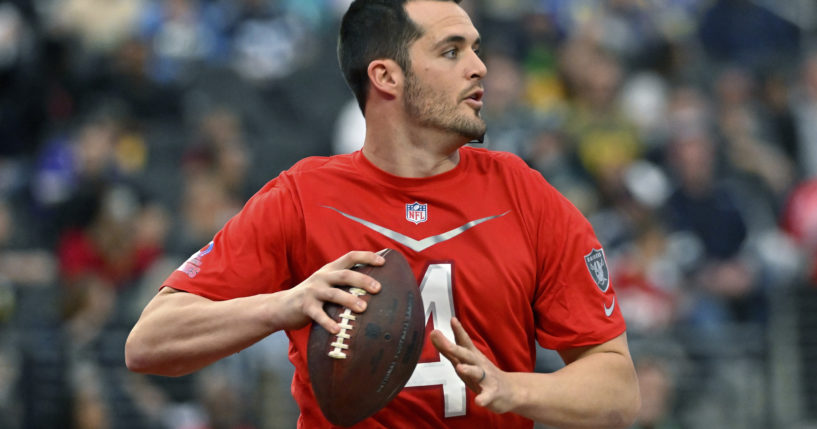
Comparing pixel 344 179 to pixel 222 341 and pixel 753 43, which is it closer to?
pixel 222 341

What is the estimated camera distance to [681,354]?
815 centimetres

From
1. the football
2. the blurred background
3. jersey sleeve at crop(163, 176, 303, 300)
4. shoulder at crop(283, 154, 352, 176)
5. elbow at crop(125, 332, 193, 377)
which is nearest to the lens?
the football

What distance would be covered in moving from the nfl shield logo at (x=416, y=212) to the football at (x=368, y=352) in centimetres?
43

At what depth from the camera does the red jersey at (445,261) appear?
11.2 ft

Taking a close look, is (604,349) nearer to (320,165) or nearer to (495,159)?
(495,159)

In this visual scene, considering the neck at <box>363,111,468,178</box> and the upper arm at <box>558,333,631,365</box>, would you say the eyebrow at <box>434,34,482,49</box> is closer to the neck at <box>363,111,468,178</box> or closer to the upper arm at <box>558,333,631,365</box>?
the neck at <box>363,111,468,178</box>

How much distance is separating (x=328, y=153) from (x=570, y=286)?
23.0 feet

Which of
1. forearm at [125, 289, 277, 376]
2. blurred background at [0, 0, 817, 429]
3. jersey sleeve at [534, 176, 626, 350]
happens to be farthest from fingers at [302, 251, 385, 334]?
blurred background at [0, 0, 817, 429]

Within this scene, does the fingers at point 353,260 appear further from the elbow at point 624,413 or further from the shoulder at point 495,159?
the elbow at point 624,413

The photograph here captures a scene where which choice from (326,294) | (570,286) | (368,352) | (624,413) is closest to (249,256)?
(326,294)

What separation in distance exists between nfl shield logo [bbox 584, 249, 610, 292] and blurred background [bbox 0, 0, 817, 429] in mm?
3651

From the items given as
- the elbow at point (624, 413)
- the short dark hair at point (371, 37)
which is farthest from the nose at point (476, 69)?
the elbow at point (624, 413)

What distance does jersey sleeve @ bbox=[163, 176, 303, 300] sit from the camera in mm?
3438

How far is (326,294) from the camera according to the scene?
9.93ft
